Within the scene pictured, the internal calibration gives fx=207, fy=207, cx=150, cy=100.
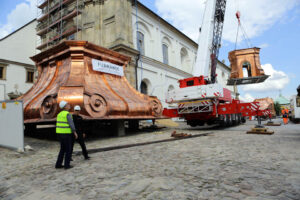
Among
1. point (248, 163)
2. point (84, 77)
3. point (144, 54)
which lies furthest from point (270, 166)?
point (144, 54)

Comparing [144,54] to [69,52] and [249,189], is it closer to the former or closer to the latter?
[69,52]

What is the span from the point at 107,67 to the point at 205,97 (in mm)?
5427

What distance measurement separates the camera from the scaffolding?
1952 cm

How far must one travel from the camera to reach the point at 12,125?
650 cm

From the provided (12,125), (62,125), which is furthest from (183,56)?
(62,125)

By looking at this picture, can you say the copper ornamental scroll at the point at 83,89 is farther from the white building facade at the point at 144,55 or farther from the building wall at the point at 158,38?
the building wall at the point at 158,38

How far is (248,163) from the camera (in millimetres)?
4008

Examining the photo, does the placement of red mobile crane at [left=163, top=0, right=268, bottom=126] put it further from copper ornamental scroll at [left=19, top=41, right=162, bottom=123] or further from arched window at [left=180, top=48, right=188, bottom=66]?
arched window at [left=180, top=48, right=188, bottom=66]

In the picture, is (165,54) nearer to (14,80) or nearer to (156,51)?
(156,51)

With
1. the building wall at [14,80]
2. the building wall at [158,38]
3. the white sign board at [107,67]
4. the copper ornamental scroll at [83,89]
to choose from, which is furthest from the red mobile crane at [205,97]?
the building wall at [14,80]

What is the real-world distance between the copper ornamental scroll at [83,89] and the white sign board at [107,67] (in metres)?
0.06

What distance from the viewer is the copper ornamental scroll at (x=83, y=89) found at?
324 inches

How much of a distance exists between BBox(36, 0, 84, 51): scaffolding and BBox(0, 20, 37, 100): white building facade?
4.14 feet

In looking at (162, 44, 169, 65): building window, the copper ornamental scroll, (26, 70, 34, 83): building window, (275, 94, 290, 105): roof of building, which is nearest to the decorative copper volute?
(162, 44, 169, 65): building window
